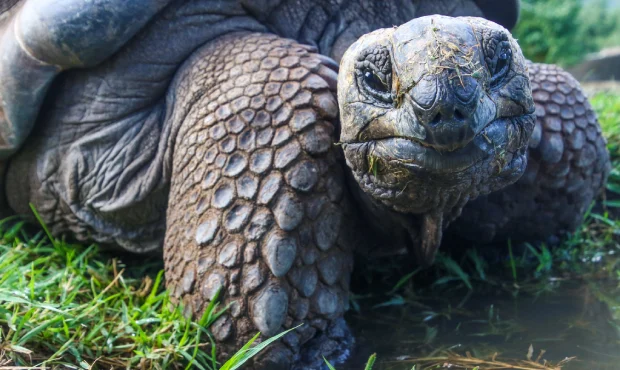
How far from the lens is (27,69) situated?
2.46 meters

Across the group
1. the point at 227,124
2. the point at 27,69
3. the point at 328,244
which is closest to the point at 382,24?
the point at 227,124

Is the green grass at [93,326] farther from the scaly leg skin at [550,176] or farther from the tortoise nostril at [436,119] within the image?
the scaly leg skin at [550,176]

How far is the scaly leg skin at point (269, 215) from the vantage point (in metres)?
1.98

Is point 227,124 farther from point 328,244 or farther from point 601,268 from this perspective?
point 601,268

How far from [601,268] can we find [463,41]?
1546 mm

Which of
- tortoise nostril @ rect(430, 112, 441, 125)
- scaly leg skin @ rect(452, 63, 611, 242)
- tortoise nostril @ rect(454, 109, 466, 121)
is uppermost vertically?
tortoise nostril @ rect(454, 109, 466, 121)

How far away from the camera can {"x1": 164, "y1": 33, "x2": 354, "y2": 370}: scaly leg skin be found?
1.98 m

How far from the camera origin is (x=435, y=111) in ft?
5.14

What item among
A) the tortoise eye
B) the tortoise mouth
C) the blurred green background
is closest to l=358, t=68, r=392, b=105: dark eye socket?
the tortoise eye

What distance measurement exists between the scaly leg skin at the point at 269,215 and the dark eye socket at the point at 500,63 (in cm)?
55

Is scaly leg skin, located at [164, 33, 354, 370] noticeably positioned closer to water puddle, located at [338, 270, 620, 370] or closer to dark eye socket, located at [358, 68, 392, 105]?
water puddle, located at [338, 270, 620, 370]

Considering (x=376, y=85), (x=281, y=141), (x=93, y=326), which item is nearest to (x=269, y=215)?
(x=281, y=141)

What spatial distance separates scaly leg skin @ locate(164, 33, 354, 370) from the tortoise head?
20cm

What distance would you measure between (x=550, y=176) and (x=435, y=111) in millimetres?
1190
